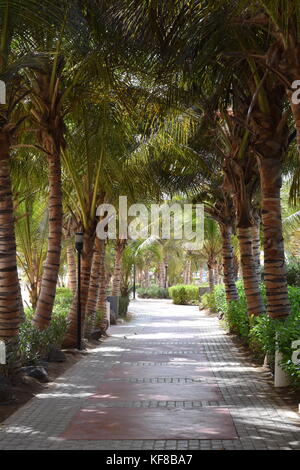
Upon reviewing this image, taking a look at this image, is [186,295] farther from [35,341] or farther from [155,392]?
[155,392]

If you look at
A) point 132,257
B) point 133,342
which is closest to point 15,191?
point 133,342

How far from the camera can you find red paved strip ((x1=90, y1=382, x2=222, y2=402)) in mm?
9750

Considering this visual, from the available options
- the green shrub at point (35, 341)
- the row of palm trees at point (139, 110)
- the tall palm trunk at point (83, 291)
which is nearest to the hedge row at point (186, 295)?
the row of palm trees at point (139, 110)

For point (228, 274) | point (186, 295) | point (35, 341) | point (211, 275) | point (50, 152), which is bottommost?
point (35, 341)

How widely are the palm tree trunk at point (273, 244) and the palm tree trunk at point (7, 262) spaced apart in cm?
437

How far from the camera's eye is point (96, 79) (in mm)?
12719

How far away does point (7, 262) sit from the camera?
1055cm

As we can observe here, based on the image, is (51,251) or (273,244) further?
(51,251)

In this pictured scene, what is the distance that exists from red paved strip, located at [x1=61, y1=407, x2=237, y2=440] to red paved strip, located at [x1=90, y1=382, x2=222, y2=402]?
0.83 metres

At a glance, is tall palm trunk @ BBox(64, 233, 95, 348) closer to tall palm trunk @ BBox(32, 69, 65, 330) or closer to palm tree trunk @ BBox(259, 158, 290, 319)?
tall palm trunk @ BBox(32, 69, 65, 330)

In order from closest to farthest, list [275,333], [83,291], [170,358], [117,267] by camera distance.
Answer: [275,333], [170,358], [83,291], [117,267]

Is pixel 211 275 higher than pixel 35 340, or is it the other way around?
pixel 211 275
